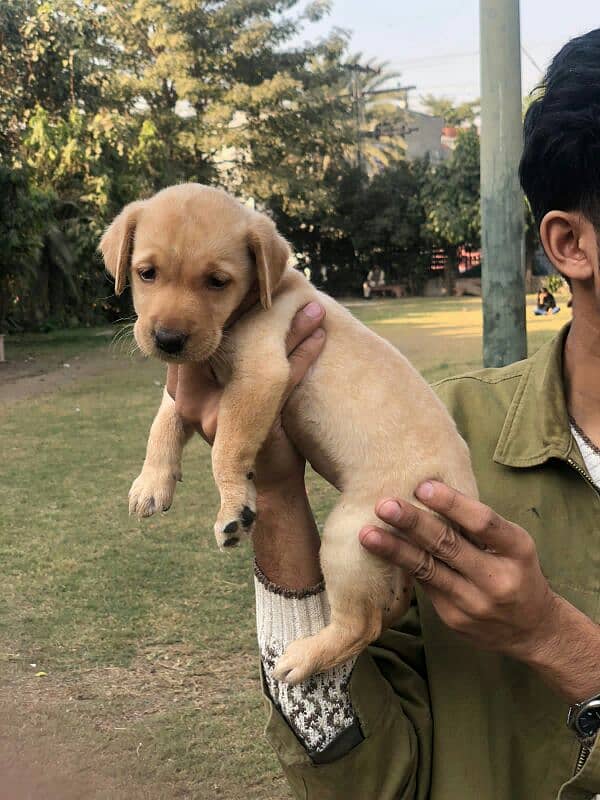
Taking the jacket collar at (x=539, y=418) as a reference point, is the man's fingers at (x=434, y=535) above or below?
below

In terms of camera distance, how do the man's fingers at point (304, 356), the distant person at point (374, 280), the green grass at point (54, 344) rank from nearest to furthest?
the man's fingers at point (304, 356) → the green grass at point (54, 344) → the distant person at point (374, 280)

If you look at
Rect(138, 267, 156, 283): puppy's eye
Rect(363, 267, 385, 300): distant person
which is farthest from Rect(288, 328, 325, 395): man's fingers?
Rect(363, 267, 385, 300): distant person

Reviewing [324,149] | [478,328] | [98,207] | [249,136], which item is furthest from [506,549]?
[324,149]

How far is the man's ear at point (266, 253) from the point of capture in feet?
7.25

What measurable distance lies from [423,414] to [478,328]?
18447 mm

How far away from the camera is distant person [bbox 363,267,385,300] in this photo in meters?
42.7

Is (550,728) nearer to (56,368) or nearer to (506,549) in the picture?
(506,549)

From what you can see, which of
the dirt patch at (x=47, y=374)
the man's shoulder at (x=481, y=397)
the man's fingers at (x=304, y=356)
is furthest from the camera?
the dirt patch at (x=47, y=374)

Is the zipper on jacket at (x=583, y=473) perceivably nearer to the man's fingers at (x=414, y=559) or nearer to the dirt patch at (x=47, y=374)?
the man's fingers at (x=414, y=559)

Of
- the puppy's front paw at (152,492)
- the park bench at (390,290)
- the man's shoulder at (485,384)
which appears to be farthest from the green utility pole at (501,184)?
the park bench at (390,290)

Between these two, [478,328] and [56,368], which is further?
[478,328]

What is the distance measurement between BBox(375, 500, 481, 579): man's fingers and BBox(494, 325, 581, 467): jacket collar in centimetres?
38

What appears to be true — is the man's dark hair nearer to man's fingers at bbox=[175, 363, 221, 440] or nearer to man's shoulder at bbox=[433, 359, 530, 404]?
man's shoulder at bbox=[433, 359, 530, 404]

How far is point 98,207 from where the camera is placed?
21.5m
